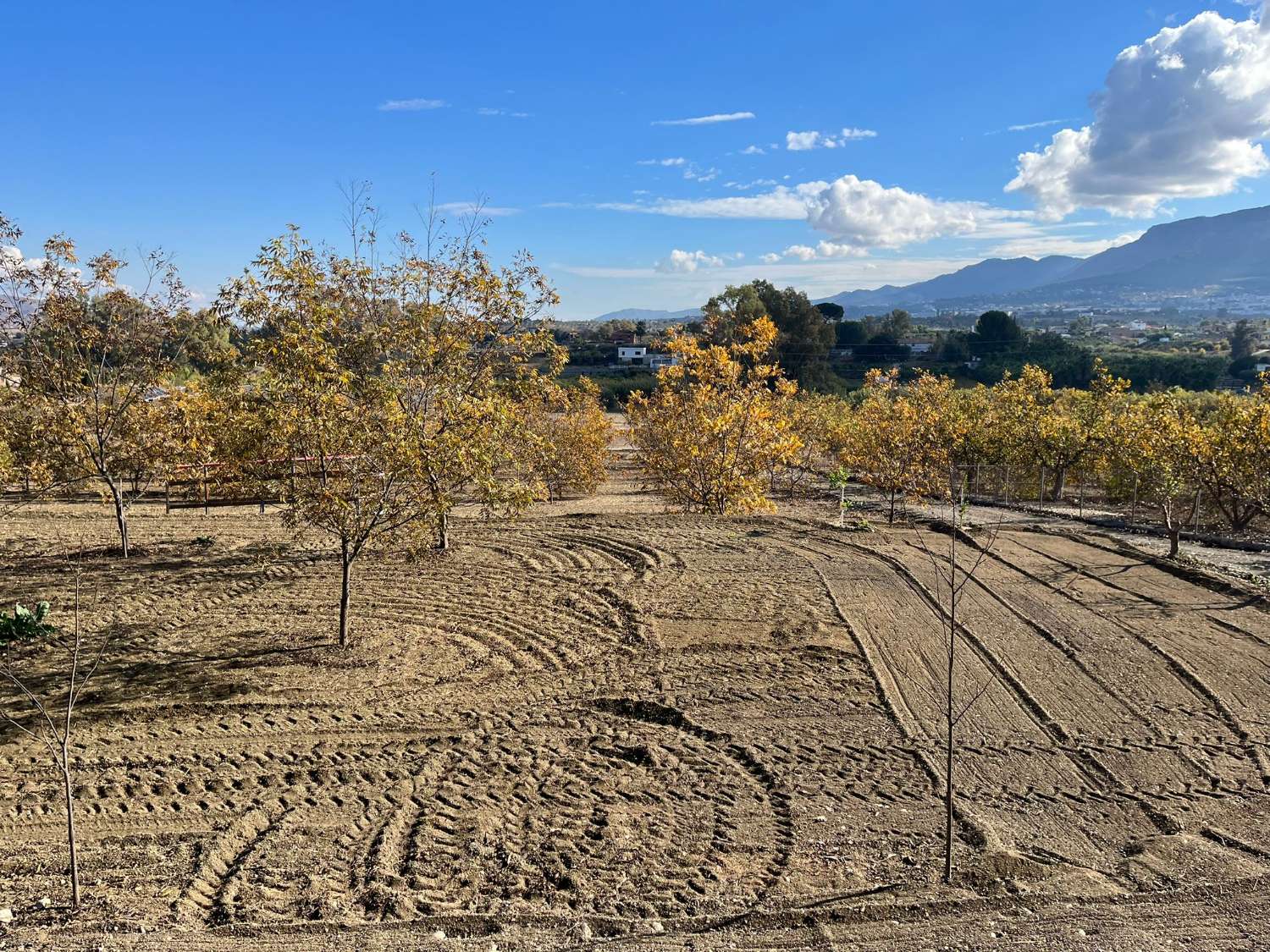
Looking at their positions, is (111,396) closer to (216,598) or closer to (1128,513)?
(216,598)

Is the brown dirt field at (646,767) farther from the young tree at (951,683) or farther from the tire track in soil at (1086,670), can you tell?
the young tree at (951,683)

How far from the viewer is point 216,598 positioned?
513 inches

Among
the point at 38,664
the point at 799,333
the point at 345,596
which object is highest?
the point at 799,333

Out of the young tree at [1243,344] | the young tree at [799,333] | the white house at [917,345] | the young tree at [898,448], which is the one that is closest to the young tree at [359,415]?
the young tree at [898,448]

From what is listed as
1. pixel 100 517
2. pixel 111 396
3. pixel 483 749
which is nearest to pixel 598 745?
pixel 483 749

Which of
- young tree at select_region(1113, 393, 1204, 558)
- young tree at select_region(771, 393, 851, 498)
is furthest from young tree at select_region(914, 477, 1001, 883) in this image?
young tree at select_region(771, 393, 851, 498)

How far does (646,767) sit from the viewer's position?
793 cm

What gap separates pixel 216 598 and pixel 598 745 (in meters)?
8.29

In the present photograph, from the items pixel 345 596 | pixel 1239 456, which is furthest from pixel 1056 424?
pixel 345 596

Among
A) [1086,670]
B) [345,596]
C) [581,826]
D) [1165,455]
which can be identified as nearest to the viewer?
[581,826]

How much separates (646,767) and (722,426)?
10965mm

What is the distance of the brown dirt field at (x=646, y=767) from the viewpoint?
5598 millimetres

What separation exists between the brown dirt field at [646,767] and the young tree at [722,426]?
453 centimetres

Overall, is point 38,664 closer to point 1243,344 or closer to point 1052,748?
point 1052,748
